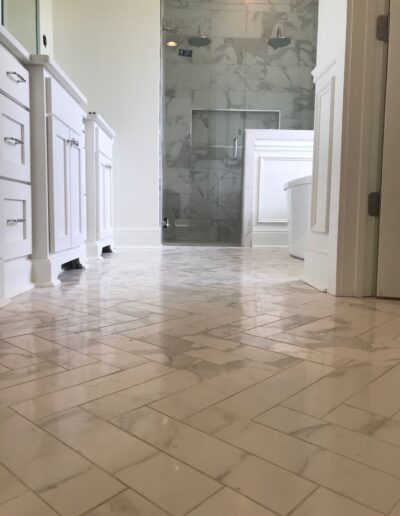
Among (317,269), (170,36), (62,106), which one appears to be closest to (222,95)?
(170,36)

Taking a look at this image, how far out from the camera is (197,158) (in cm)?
534

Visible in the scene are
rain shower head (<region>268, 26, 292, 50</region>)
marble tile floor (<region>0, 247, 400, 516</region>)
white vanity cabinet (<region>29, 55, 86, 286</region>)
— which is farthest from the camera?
rain shower head (<region>268, 26, 292, 50</region>)

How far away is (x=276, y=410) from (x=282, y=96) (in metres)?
5.09

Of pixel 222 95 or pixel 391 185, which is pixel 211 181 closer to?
pixel 222 95

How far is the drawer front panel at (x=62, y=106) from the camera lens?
211 centimetres

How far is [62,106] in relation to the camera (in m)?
2.30

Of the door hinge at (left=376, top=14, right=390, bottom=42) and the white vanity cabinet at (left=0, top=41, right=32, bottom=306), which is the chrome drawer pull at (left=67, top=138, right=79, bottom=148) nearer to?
the white vanity cabinet at (left=0, top=41, right=32, bottom=306)

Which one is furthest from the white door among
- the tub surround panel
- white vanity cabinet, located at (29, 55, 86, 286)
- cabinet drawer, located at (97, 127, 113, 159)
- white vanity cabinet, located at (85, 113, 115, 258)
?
the tub surround panel

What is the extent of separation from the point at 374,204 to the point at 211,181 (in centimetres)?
357

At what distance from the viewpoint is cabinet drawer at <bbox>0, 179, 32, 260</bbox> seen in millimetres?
1780

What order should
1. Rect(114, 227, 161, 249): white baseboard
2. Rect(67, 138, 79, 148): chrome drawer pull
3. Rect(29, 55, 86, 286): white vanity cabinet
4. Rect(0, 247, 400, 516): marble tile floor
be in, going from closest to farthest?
Rect(0, 247, 400, 516): marble tile floor
Rect(29, 55, 86, 286): white vanity cabinet
Rect(67, 138, 79, 148): chrome drawer pull
Rect(114, 227, 161, 249): white baseboard

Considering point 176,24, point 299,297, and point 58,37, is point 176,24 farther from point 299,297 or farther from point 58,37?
point 299,297

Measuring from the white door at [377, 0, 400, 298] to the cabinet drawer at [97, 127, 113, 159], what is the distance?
7.04 ft

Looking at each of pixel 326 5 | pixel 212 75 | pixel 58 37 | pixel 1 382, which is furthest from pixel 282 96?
pixel 1 382
